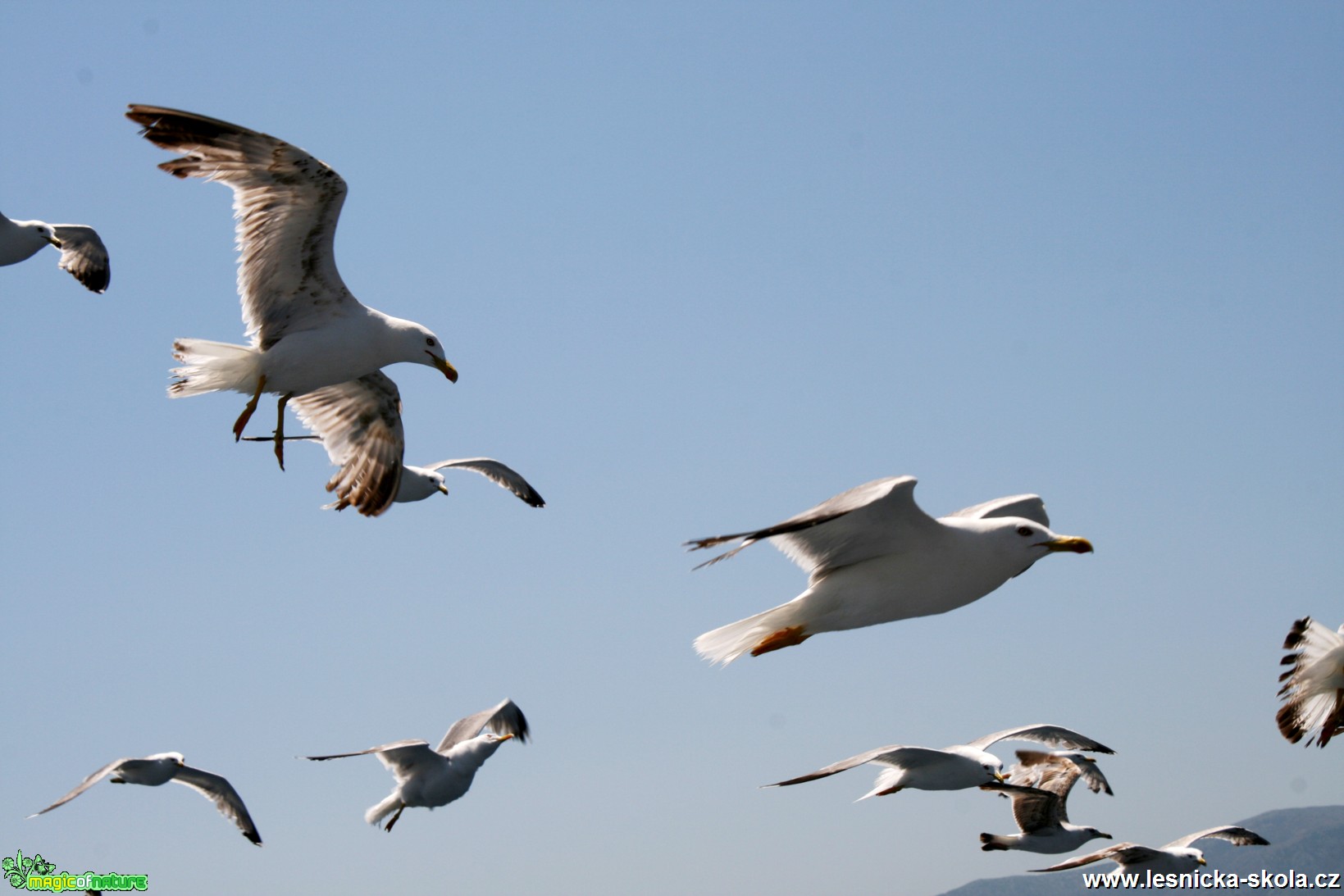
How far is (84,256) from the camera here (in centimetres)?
1449

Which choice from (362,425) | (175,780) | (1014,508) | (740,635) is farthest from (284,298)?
(175,780)

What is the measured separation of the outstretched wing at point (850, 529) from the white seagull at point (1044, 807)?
507cm

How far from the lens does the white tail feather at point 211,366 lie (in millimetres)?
9180

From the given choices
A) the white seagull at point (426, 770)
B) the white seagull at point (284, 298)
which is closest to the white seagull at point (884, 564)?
the white seagull at point (284, 298)

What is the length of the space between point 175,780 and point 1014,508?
9197 millimetres

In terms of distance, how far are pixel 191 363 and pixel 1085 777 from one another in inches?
379

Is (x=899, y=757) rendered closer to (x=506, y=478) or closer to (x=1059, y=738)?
(x=1059, y=738)

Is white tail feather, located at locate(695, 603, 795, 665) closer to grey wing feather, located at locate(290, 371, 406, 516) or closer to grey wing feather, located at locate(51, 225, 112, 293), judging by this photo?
grey wing feather, located at locate(290, 371, 406, 516)

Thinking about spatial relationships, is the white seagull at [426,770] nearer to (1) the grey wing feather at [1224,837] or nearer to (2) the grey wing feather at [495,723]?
(2) the grey wing feather at [495,723]

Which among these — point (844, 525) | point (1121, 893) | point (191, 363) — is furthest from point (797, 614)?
point (1121, 893)

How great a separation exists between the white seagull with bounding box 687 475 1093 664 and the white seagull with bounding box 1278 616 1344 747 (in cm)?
277

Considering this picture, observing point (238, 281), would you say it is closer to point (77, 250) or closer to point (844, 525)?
point (844, 525)

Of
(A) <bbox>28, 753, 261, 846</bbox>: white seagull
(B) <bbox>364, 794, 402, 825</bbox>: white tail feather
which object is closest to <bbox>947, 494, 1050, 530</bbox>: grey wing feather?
(B) <bbox>364, 794, 402, 825</bbox>: white tail feather

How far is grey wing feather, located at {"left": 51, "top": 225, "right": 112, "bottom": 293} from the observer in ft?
46.9
